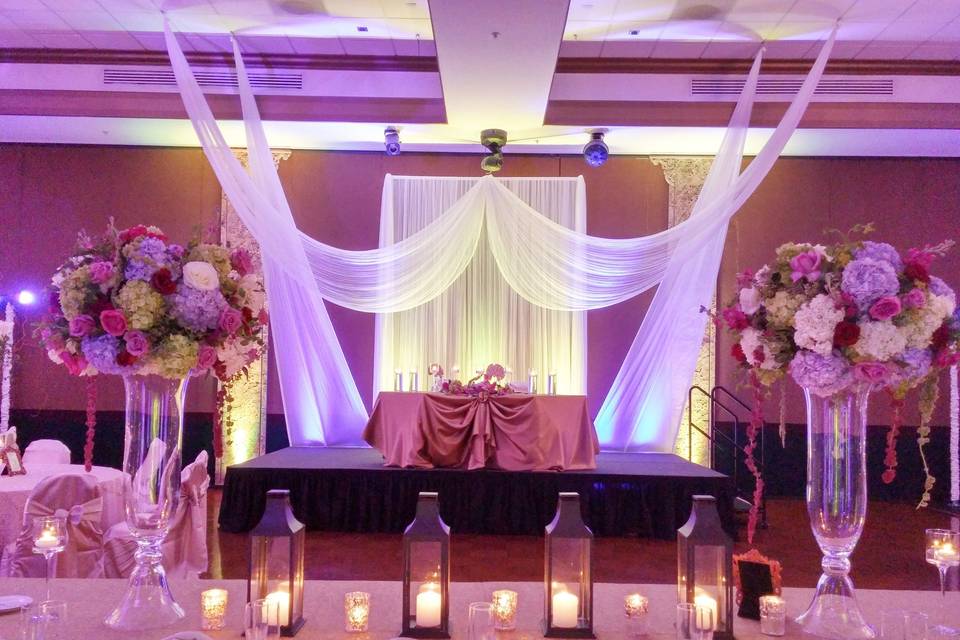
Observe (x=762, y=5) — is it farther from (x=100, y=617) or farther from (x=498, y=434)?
(x=100, y=617)

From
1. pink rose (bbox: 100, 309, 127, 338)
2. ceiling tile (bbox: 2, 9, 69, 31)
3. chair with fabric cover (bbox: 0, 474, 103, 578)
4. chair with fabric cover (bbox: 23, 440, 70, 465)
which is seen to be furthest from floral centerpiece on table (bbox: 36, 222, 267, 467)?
ceiling tile (bbox: 2, 9, 69, 31)

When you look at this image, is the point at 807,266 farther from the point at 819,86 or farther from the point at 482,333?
the point at 482,333

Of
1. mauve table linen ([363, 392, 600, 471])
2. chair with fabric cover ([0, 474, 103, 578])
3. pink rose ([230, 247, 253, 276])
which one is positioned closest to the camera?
pink rose ([230, 247, 253, 276])

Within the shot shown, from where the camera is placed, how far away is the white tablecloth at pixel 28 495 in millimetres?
3631

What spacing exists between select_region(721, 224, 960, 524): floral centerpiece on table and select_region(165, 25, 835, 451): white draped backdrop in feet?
13.0

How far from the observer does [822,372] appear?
67.9 inches

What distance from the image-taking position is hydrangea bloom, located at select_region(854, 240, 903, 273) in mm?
1731

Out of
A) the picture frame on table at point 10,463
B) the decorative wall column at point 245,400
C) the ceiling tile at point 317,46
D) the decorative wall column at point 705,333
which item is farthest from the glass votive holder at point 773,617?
the decorative wall column at point 245,400

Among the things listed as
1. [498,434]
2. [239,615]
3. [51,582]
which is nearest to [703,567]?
[239,615]

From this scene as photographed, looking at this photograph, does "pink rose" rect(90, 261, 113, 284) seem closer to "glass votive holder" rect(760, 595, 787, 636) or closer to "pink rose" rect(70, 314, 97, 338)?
"pink rose" rect(70, 314, 97, 338)

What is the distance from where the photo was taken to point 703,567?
5.36 feet

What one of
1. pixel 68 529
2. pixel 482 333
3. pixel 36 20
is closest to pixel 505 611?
pixel 68 529

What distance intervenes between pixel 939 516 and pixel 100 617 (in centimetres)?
718

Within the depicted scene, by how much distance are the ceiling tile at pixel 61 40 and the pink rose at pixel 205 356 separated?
5928 mm
